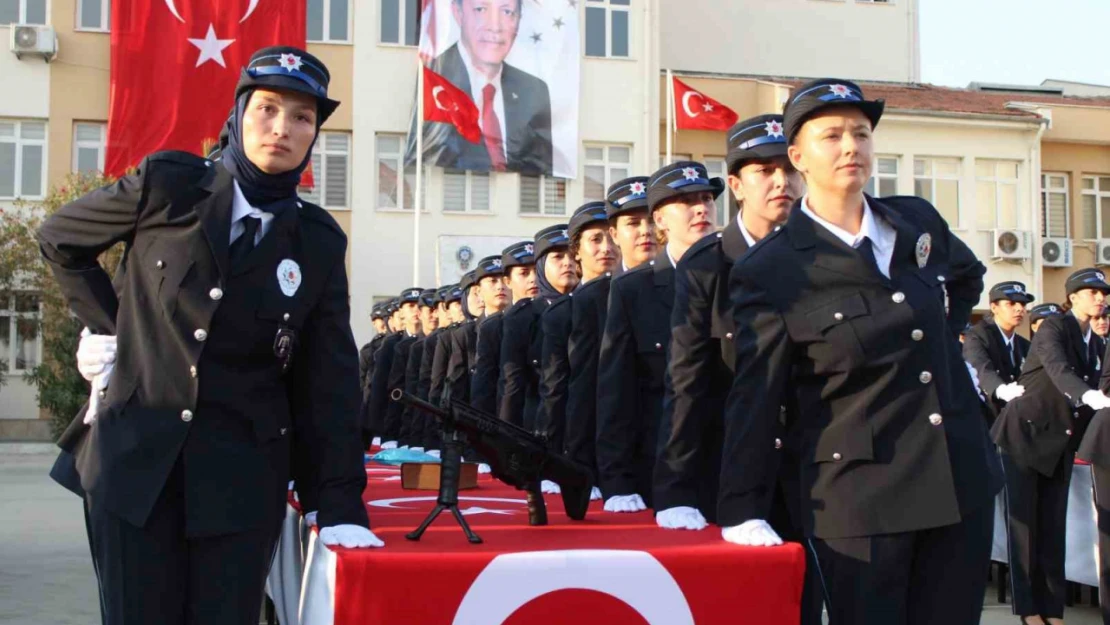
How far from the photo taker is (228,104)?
85.8 feet

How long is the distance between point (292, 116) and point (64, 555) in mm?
7214

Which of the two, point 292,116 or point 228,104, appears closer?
point 292,116

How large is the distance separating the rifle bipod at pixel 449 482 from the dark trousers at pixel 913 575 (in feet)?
3.64

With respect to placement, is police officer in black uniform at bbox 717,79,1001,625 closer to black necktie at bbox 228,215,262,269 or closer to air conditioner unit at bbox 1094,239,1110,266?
black necktie at bbox 228,215,262,269

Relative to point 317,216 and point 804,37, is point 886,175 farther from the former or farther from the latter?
point 317,216

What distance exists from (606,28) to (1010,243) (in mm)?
10907

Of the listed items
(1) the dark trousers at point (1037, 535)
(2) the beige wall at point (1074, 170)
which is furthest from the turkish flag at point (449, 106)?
(1) the dark trousers at point (1037, 535)

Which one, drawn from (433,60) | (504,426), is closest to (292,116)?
(504,426)

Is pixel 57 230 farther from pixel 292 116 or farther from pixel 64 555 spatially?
pixel 64 555

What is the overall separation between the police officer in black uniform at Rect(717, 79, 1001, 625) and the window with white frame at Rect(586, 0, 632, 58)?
25.4m

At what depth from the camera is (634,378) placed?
5168 mm

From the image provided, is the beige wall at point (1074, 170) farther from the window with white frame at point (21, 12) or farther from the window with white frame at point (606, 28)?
the window with white frame at point (21, 12)

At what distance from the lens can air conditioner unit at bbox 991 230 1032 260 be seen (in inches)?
1204

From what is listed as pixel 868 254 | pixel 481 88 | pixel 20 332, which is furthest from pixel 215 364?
pixel 20 332
